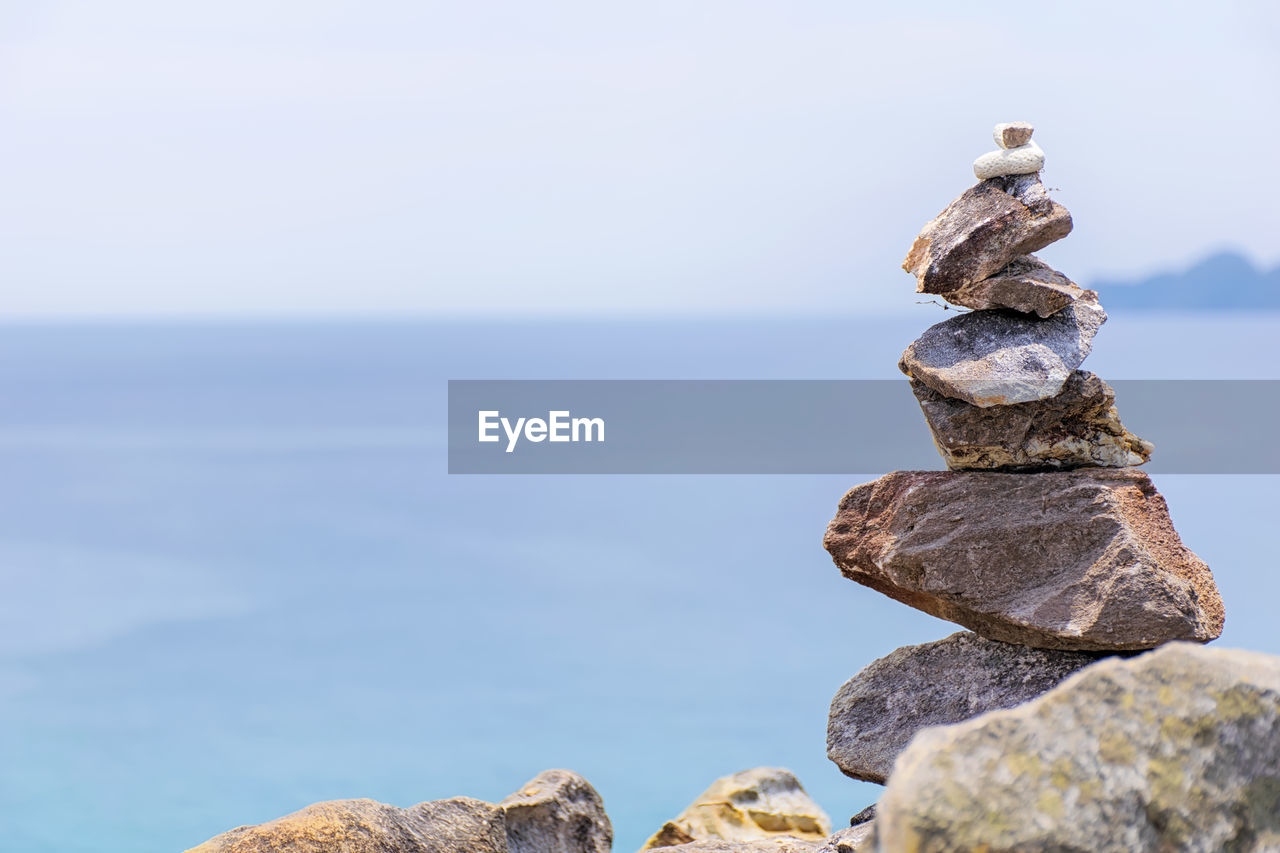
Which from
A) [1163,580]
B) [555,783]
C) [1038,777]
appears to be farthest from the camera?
[555,783]

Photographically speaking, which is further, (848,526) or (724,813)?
(724,813)

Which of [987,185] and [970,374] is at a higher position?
[987,185]

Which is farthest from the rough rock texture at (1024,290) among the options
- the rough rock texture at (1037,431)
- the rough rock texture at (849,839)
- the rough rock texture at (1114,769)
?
the rough rock texture at (1114,769)

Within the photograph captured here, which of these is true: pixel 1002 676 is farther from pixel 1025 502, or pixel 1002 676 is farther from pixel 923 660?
pixel 1025 502

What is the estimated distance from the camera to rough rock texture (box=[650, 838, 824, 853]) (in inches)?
291

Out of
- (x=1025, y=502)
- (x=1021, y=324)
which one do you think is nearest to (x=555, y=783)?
(x=1025, y=502)

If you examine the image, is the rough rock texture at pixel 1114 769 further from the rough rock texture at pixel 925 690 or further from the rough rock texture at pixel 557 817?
the rough rock texture at pixel 557 817

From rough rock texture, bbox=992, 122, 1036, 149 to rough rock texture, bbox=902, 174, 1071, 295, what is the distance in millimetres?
162

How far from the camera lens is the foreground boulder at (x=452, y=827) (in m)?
5.87

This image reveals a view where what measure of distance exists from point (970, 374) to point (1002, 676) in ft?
5.49

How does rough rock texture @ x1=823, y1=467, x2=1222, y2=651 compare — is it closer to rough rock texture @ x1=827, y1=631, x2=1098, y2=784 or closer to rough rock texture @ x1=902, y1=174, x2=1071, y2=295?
rough rock texture @ x1=827, y1=631, x2=1098, y2=784

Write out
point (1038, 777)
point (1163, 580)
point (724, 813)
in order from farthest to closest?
point (724, 813) → point (1163, 580) → point (1038, 777)

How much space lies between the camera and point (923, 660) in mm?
6730

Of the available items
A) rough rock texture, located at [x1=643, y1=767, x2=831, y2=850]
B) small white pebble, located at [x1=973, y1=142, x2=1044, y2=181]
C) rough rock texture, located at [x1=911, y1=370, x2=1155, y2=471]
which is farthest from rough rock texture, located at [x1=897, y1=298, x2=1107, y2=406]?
rough rock texture, located at [x1=643, y1=767, x2=831, y2=850]
